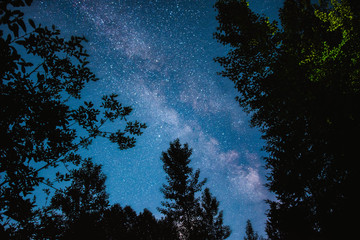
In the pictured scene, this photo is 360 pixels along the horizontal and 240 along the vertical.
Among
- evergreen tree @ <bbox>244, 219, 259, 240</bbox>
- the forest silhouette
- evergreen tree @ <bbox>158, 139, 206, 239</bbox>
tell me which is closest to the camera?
the forest silhouette

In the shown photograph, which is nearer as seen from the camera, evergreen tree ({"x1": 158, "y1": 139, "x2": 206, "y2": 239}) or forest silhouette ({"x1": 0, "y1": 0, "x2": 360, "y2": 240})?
forest silhouette ({"x1": 0, "y1": 0, "x2": 360, "y2": 240})

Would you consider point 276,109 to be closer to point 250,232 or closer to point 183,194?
point 183,194

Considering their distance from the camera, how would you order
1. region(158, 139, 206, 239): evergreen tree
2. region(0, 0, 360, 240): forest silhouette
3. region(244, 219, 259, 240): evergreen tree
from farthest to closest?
1. region(244, 219, 259, 240): evergreen tree
2. region(158, 139, 206, 239): evergreen tree
3. region(0, 0, 360, 240): forest silhouette

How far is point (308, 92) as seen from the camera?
511 cm

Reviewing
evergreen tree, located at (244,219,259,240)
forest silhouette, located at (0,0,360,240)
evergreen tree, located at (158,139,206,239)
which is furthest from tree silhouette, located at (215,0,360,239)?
evergreen tree, located at (244,219,259,240)

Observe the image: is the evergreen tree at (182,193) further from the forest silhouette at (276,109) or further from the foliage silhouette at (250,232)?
the foliage silhouette at (250,232)

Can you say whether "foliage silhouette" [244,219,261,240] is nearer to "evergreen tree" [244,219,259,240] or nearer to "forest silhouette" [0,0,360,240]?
"evergreen tree" [244,219,259,240]

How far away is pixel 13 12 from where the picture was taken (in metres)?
2.19

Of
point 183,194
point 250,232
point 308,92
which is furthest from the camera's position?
point 250,232

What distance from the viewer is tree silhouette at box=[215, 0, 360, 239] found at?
5.48 m

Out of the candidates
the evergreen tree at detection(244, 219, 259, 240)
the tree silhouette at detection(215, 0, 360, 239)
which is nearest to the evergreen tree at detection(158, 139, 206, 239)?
the tree silhouette at detection(215, 0, 360, 239)

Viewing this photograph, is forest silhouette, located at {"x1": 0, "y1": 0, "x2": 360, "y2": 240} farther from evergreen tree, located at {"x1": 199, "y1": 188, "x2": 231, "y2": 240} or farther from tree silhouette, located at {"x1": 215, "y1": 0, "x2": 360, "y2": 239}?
evergreen tree, located at {"x1": 199, "y1": 188, "x2": 231, "y2": 240}

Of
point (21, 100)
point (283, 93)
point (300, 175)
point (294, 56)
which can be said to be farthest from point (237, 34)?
point (21, 100)

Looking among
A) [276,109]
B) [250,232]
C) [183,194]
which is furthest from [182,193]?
[250,232]
